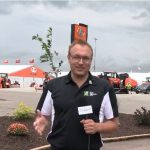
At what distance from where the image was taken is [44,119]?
4723 millimetres

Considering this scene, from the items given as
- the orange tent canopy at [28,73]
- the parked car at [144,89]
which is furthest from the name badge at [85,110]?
the orange tent canopy at [28,73]

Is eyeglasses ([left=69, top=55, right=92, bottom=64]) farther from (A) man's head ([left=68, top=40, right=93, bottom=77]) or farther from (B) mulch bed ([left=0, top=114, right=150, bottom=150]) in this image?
(B) mulch bed ([left=0, top=114, right=150, bottom=150])

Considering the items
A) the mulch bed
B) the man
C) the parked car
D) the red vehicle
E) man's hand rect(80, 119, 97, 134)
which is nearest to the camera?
man's hand rect(80, 119, 97, 134)

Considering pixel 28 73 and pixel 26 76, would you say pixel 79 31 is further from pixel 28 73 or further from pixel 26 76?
pixel 28 73

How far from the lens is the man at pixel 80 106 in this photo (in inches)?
172

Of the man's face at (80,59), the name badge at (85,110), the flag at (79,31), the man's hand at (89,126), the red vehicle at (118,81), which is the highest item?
the flag at (79,31)

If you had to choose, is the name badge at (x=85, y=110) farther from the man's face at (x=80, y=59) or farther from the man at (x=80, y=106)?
the man's face at (x=80, y=59)

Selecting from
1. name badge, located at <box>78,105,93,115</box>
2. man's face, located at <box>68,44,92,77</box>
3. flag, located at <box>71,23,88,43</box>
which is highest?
flag, located at <box>71,23,88,43</box>

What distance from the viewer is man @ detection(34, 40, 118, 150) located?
4363 millimetres

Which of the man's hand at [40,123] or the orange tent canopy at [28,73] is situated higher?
the orange tent canopy at [28,73]

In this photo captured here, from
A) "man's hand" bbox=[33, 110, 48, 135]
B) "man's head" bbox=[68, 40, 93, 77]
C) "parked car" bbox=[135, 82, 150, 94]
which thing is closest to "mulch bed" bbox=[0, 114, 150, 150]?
"man's hand" bbox=[33, 110, 48, 135]

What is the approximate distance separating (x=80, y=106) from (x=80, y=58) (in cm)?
42

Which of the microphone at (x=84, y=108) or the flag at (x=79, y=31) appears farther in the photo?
the flag at (x=79, y=31)

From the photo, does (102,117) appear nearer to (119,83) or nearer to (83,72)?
(83,72)
